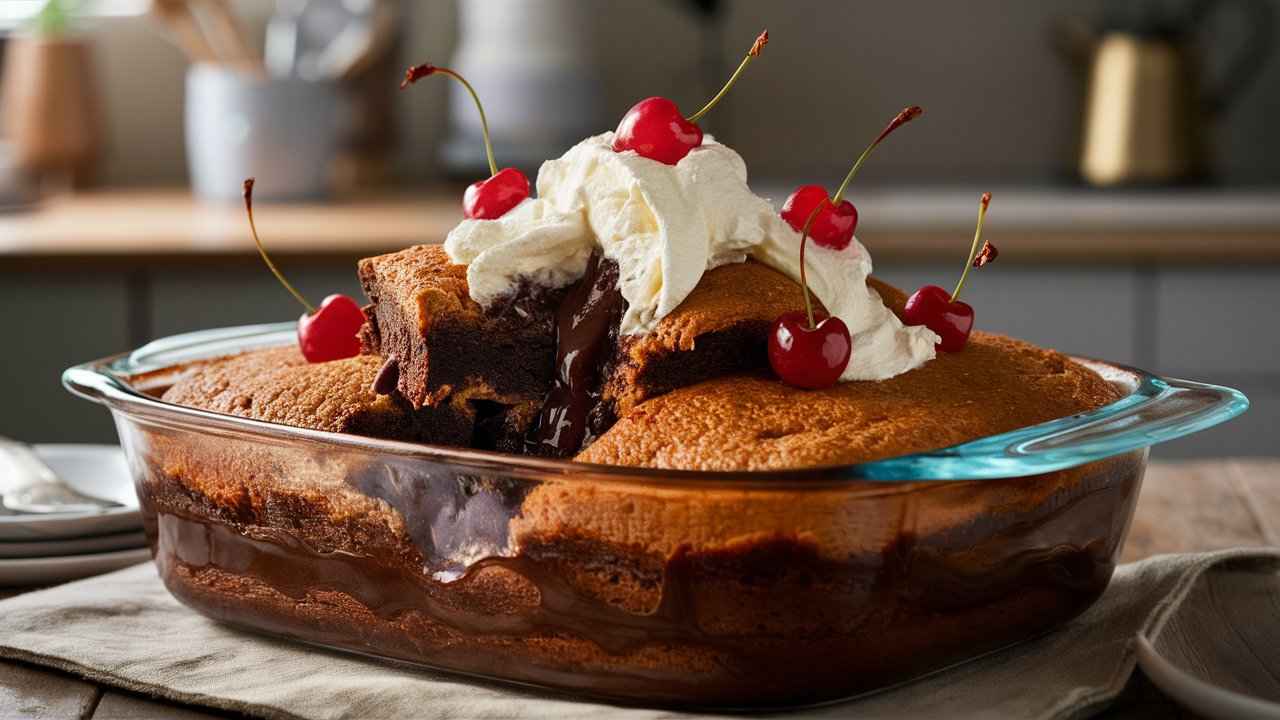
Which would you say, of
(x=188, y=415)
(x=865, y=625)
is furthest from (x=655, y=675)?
(x=188, y=415)

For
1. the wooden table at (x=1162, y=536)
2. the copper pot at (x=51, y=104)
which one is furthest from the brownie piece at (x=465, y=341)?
the copper pot at (x=51, y=104)

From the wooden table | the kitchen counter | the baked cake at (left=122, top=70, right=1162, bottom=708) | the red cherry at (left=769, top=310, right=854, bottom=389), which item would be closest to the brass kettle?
the kitchen counter

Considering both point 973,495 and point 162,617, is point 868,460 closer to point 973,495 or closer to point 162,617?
point 973,495

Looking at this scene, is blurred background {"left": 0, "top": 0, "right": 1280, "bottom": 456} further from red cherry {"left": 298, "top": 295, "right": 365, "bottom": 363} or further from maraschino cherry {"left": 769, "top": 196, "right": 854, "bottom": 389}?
maraschino cherry {"left": 769, "top": 196, "right": 854, "bottom": 389}

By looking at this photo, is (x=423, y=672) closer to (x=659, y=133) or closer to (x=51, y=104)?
(x=659, y=133)

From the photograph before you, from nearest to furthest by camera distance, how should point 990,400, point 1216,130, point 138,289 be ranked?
point 990,400
point 138,289
point 1216,130

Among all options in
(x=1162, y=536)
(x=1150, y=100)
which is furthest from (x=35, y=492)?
(x=1150, y=100)

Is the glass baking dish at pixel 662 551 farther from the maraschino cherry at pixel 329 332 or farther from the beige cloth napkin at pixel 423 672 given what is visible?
the maraschino cherry at pixel 329 332

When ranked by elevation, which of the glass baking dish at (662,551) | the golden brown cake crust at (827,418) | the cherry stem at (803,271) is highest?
the cherry stem at (803,271)
